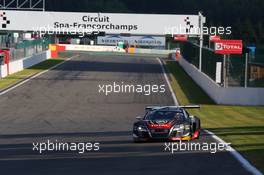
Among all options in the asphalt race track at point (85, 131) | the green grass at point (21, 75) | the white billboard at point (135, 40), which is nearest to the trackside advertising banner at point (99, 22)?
the green grass at point (21, 75)

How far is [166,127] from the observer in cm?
2050

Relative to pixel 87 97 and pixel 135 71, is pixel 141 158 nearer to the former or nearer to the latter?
pixel 87 97

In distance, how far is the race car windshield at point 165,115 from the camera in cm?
2105

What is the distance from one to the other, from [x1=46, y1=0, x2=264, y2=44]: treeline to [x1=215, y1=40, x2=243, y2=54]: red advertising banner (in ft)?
158

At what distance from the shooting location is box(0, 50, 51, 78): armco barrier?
52281mm

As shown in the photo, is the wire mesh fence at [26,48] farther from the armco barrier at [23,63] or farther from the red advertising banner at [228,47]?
the red advertising banner at [228,47]

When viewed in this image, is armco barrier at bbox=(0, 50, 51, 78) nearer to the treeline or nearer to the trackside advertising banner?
the trackside advertising banner

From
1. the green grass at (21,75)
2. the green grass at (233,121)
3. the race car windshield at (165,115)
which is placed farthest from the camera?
the green grass at (21,75)

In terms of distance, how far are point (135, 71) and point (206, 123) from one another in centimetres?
3299

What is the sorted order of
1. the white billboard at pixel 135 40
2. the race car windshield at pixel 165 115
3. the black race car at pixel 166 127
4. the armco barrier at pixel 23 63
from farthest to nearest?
the white billboard at pixel 135 40 < the armco barrier at pixel 23 63 < the race car windshield at pixel 165 115 < the black race car at pixel 166 127

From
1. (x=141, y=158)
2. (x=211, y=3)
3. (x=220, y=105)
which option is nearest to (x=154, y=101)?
(x=220, y=105)

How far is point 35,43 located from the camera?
241ft

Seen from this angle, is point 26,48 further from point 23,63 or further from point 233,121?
point 233,121

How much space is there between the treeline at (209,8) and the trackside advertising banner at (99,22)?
1071 inches
